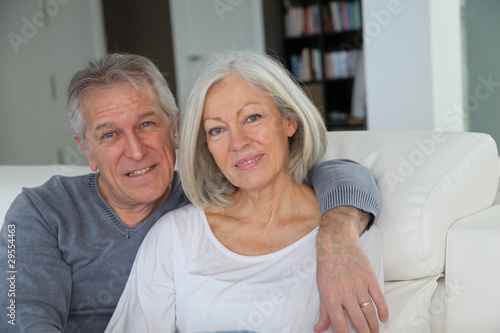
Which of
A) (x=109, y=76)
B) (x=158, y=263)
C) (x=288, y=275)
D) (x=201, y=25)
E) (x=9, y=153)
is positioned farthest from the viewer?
(x=201, y=25)

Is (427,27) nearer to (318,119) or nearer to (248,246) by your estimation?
(318,119)

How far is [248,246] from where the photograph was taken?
1.49m

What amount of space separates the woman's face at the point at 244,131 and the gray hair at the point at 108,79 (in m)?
0.25

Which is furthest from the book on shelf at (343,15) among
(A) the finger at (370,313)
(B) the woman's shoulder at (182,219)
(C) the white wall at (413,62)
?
(A) the finger at (370,313)

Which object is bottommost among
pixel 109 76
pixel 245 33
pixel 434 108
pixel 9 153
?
pixel 9 153

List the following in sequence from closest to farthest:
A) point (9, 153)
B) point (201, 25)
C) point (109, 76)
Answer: point (109, 76)
point (9, 153)
point (201, 25)

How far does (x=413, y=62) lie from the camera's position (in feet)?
7.70

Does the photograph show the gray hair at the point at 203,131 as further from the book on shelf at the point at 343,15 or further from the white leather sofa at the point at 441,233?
the book on shelf at the point at 343,15

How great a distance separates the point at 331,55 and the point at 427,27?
3300 millimetres

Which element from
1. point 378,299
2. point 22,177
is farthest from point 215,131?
point 22,177

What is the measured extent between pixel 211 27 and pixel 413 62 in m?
3.42

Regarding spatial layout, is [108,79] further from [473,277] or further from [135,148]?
[473,277]

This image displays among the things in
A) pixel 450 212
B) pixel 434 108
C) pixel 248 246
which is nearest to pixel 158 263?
pixel 248 246

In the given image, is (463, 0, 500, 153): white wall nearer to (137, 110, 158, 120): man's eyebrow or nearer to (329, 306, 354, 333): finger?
(137, 110, 158, 120): man's eyebrow
